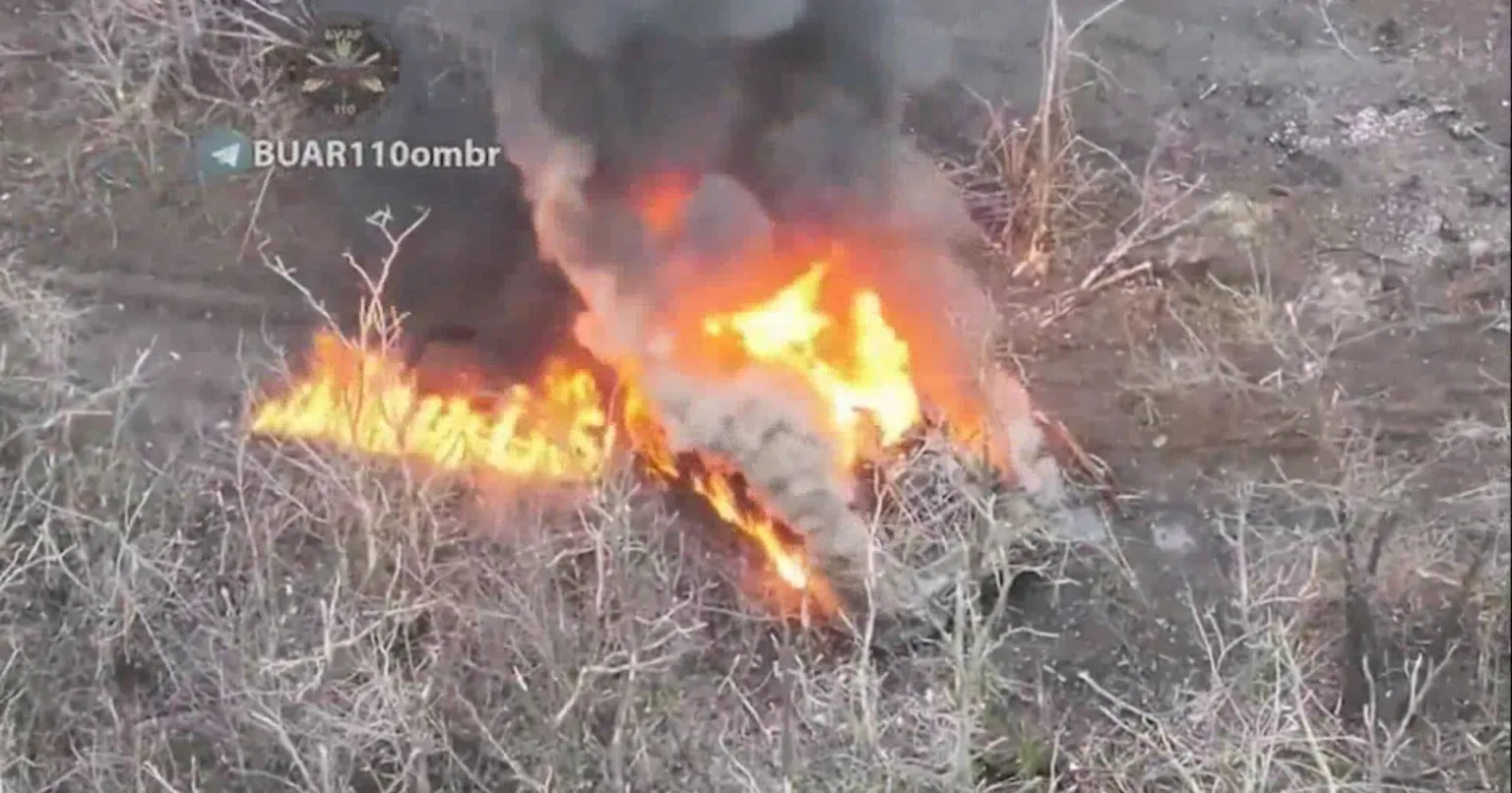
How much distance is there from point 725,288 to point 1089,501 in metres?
1.40

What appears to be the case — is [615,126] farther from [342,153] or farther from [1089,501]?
[1089,501]

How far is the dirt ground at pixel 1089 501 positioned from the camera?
5.47 m

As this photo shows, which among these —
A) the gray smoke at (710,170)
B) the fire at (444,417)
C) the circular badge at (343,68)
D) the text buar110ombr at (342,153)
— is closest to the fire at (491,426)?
the fire at (444,417)

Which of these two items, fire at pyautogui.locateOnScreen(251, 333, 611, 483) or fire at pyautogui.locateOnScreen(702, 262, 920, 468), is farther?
fire at pyautogui.locateOnScreen(702, 262, 920, 468)

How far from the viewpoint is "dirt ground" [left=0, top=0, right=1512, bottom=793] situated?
215 inches

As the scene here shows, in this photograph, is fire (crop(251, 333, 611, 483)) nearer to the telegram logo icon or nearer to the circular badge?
the telegram logo icon

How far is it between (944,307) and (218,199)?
238 centimetres

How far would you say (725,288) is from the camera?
618cm

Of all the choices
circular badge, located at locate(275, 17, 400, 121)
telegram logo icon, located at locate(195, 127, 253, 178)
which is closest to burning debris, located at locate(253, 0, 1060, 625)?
circular badge, located at locate(275, 17, 400, 121)

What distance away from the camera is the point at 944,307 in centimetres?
594

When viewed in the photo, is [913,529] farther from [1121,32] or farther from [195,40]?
[195,40]

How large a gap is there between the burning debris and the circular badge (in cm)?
22

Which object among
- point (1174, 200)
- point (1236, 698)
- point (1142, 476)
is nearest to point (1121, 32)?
point (1174, 200)

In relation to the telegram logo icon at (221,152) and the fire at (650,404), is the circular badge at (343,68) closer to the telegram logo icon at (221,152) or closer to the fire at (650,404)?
the telegram logo icon at (221,152)
